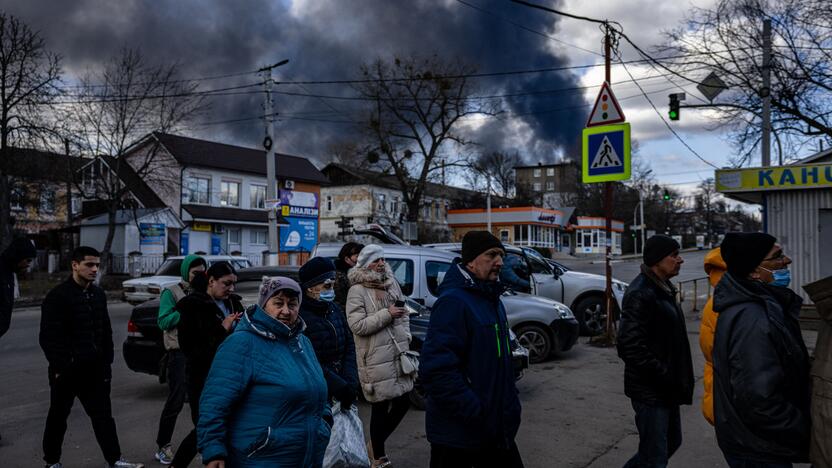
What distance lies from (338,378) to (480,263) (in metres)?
1.27

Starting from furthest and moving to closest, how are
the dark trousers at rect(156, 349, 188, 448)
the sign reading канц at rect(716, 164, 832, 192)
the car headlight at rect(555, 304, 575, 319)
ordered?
the sign reading канц at rect(716, 164, 832, 192)
the car headlight at rect(555, 304, 575, 319)
the dark trousers at rect(156, 349, 188, 448)

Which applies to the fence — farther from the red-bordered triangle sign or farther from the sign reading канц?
the red-bordered triangle sign

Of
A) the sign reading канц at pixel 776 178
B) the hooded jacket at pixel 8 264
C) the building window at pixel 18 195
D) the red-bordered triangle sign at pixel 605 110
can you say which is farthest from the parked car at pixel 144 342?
the building window at pixel 18 195

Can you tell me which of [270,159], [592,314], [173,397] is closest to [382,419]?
[173,397]

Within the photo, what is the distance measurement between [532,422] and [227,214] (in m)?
37.8

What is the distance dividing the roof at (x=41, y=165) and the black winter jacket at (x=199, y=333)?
2579 cm

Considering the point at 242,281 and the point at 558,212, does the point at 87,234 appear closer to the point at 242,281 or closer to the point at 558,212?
the point at 242,281

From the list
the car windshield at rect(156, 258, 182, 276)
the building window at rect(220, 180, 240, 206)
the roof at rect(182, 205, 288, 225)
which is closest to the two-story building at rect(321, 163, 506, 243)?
the roof at rect(182, 205, 288, 225)

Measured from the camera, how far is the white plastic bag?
3578 millimetres

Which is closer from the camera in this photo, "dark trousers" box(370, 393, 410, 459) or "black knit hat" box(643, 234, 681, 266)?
"black knit hat" box(643, 234, 681, 266)

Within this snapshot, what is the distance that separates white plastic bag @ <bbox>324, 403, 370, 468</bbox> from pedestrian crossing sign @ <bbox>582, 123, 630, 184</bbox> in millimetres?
7809

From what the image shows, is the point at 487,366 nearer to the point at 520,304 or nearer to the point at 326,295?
the point at 326,295

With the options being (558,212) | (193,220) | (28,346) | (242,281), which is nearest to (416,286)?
(242,281)

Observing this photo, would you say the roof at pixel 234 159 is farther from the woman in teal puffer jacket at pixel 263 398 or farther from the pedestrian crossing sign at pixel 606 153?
the woman in teal puffer jacket at pixel 263 398
